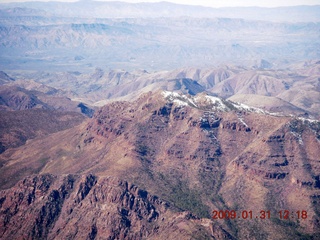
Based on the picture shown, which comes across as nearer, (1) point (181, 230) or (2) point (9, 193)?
(1) point (181, 230)

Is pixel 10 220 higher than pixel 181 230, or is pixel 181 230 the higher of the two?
pixel 181 230

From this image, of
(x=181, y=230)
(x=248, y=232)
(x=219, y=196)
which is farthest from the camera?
(x=219, y=196)

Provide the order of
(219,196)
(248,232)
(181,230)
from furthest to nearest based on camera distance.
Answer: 1. (219,196)
2. (248,232)
3. (181,230)

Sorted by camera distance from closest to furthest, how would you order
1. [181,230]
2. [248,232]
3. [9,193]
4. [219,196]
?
1. [181,230]
2. [248,232]
3. [9,193]
4. [219,196]

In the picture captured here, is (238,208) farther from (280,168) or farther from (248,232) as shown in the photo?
(280,168)

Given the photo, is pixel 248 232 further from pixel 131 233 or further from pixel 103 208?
pixel 103 208

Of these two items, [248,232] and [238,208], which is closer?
[248,232]

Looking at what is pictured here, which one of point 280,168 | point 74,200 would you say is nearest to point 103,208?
point 74,200

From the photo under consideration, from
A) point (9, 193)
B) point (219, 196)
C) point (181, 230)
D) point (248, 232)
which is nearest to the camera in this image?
point (181, 230)

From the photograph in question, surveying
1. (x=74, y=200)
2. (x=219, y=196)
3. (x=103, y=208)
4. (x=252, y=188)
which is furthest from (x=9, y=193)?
(x=252, y=188)
